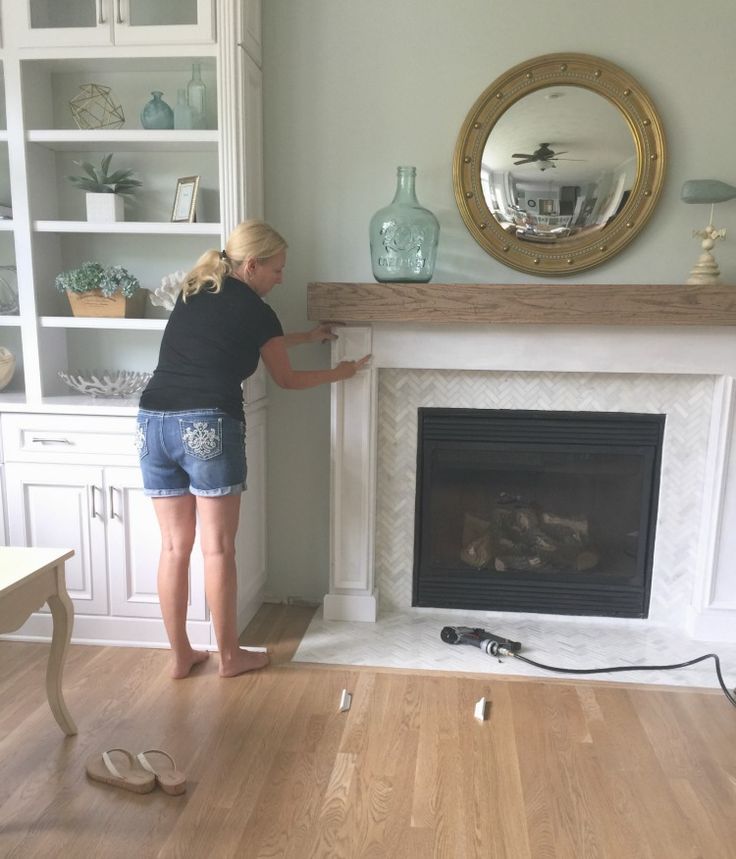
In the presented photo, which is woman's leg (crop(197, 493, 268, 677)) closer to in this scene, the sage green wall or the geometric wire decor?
the sage green wall

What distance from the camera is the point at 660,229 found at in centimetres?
255

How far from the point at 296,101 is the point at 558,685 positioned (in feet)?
7.54

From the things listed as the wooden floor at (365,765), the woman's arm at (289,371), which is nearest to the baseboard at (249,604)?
the wooden floor at (365,765)

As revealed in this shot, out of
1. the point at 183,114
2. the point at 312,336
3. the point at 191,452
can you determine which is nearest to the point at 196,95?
the point at 183,114

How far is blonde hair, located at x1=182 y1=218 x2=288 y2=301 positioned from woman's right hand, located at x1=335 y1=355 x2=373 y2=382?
51 cm

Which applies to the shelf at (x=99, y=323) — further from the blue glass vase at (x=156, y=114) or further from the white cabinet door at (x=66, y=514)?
the blue glass vase at (x=156, y=114)

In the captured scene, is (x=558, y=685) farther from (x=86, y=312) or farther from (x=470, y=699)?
(x=86, y=312)

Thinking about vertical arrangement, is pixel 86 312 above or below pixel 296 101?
below

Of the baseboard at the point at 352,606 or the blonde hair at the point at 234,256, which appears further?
the baseboard at the point at 352,606

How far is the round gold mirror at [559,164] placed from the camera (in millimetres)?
2473

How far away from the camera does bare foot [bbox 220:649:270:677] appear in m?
2.31

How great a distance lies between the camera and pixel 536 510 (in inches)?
113

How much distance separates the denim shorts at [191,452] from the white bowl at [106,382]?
0.50m

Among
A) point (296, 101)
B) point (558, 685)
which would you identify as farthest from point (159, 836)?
point (296, 101)
